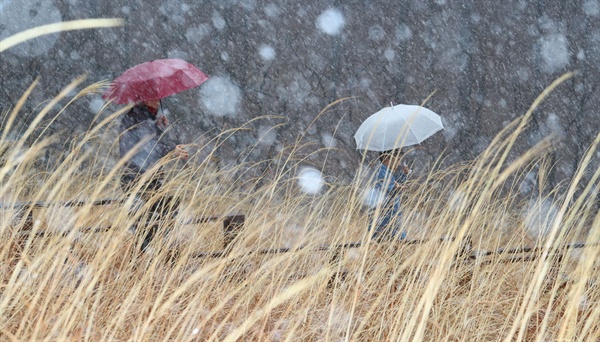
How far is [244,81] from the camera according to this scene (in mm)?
4328

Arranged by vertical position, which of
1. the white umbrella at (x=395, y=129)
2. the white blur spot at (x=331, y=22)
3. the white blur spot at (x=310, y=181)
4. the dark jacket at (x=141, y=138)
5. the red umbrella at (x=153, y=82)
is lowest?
the white blur spot at (x=310, y=181)

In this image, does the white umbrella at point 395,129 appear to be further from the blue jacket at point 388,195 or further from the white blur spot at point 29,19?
the white blur spot at point 29,19

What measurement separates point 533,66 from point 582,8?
1.41ft

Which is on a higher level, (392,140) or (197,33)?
(197,33)

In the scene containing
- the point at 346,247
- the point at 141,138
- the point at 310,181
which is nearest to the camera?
the point at 346,247

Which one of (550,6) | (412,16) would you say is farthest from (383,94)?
(550,6)

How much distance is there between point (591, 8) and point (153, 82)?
268cm

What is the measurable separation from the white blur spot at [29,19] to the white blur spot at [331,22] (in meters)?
1.46

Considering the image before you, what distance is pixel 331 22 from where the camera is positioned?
14.3 ft

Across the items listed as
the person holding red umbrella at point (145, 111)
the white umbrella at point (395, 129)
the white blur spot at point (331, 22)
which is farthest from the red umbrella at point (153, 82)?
the white blur spot at point (331, 22)

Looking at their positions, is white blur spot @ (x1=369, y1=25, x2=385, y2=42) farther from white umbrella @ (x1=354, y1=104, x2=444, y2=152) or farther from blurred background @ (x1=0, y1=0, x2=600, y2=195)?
white umbrella @ (x1=354, y1=104, x2=444, y2=152)

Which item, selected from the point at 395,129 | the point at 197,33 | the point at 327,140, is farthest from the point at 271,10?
the point at 395,129

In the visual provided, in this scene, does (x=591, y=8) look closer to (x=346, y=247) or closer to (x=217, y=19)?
(x=217, y=19)

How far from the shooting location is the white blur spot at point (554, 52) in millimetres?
4359
